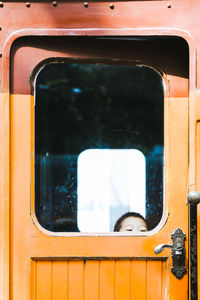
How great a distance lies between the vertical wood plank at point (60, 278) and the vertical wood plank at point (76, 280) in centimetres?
2

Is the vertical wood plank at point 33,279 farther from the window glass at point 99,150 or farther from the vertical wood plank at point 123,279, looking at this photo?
the vertical wood plank at point 123,279

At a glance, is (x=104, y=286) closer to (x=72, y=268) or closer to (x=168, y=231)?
(x=72, y=268)

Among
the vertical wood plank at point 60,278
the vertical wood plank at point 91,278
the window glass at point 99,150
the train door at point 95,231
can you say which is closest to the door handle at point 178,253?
the train door at point 95,231

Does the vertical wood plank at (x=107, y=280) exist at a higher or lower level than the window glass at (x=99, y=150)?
lower

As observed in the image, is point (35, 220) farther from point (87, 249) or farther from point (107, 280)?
point (107, 280)

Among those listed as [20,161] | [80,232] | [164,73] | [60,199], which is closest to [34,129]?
[20,161]

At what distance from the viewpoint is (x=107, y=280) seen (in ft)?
6.74

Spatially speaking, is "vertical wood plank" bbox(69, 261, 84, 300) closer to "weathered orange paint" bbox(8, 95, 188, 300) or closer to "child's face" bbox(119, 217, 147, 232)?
"weathered orange paint" bbox(8, 95, 188, 300)

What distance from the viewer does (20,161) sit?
2.05 meters

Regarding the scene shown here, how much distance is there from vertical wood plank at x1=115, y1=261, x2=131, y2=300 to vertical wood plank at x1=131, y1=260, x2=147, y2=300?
0.8 inches

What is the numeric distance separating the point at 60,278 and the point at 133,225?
1.49 feet

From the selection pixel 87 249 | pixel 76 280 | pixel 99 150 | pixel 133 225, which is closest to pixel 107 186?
pixel 99 150

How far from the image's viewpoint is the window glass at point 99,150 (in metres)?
2.21

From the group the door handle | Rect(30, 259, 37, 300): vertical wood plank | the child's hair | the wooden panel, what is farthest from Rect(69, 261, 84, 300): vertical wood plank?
the door handle
